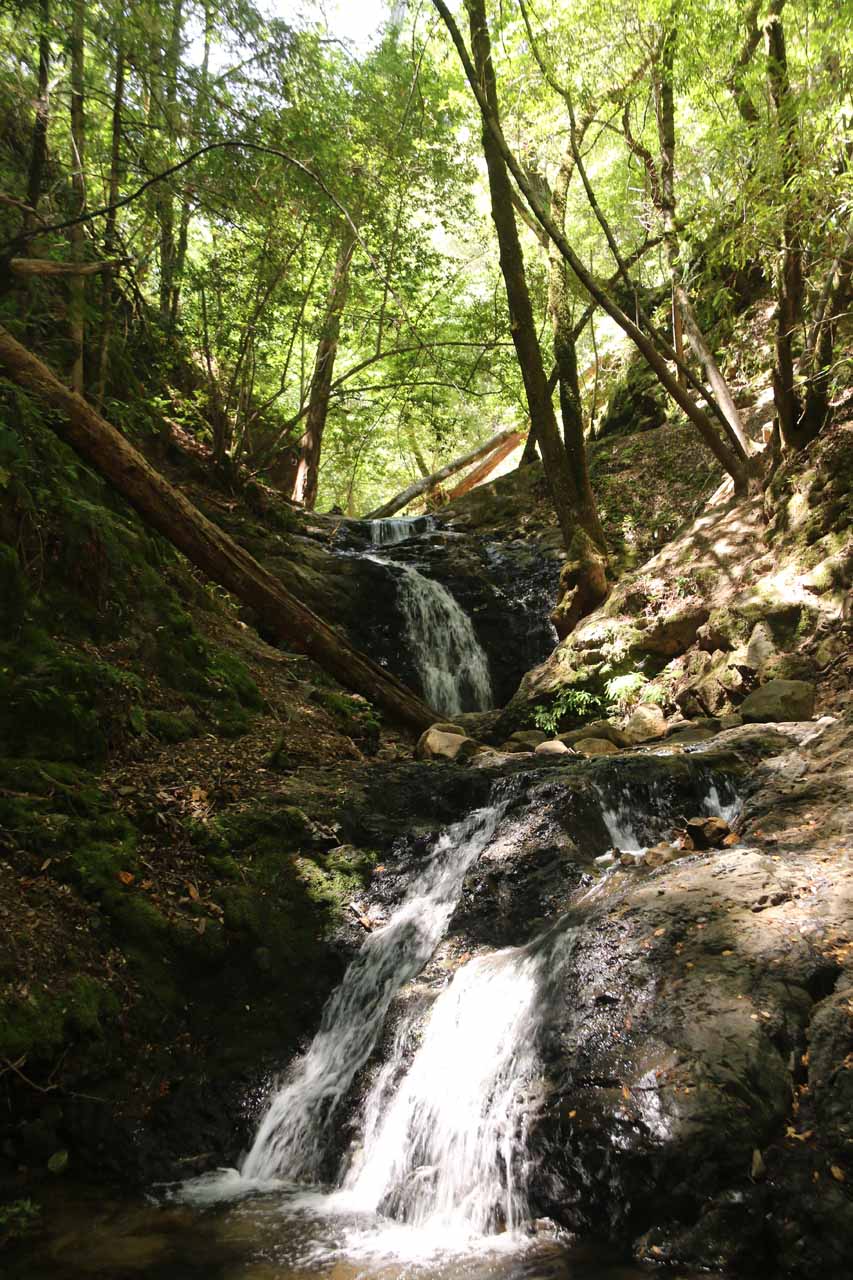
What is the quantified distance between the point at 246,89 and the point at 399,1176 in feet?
31.7

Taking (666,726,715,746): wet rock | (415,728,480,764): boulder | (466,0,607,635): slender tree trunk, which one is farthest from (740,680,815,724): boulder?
(466,0,607,635): slender tree trunk

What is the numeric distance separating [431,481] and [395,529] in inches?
192

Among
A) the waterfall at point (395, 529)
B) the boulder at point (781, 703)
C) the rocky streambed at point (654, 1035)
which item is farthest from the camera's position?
the waterfall at point (395, 529)

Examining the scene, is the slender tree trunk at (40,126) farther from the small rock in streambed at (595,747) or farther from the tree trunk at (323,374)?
the small rock in streambed at (595,747)

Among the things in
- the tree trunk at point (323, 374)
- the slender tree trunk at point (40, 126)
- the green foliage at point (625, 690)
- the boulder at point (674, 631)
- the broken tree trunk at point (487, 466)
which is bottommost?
the green foliage at point (625, 690)

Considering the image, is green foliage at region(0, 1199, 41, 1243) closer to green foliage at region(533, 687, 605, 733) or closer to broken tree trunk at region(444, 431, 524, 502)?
green foliage at region(533, 687, 605, 733)

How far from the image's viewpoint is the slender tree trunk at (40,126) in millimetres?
5961

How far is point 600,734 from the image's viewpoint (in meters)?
7.85

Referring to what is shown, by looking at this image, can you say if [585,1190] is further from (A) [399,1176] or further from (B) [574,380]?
(B) [574,380]

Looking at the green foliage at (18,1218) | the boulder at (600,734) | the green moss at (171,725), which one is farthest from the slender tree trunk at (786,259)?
the green foliage at (18,1218)

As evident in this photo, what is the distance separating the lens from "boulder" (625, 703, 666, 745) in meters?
7.59

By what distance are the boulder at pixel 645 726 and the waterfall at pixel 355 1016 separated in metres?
2.43

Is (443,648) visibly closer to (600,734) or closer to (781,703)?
(600,734)

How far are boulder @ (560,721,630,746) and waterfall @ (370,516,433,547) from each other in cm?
771
